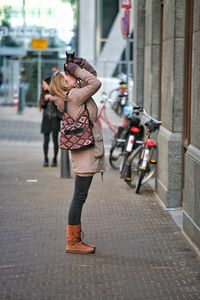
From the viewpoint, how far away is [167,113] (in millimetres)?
10570

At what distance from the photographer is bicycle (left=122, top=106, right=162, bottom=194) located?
11344mm

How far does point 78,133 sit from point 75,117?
6.5 inches

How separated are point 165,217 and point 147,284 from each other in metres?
3.09

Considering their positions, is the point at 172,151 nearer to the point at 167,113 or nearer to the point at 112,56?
the point at 167,113

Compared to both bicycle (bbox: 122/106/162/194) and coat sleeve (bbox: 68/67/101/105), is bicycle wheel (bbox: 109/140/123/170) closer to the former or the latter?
bicycle (bbox: 122/106/162/194)

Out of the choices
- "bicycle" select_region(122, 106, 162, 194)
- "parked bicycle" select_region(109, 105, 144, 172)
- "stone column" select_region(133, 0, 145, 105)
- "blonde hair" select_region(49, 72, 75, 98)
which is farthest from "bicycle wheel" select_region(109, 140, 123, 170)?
"blonde hair" select_region(49, 72, 75, 98)

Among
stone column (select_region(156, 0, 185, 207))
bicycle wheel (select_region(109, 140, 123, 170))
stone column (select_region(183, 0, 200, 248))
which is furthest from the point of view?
bicycle wheel (select_region(109, 140, 123, 170))

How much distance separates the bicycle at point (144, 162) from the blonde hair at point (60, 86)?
3.58 meters

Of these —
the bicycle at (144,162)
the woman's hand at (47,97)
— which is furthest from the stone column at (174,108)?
the woman's hand at (47,97)

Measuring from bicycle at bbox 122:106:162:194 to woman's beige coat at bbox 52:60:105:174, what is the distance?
355 centimetres

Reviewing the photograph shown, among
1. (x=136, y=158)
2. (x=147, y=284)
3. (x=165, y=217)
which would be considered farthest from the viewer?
(x=136, y=158)

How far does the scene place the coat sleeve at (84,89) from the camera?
7652 millimetres

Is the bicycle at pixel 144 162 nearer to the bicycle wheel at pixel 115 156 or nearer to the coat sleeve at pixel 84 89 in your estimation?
the bicycle wheel at pixel 115 156

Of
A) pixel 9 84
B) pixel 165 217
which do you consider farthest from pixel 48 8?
pixel 165 217
